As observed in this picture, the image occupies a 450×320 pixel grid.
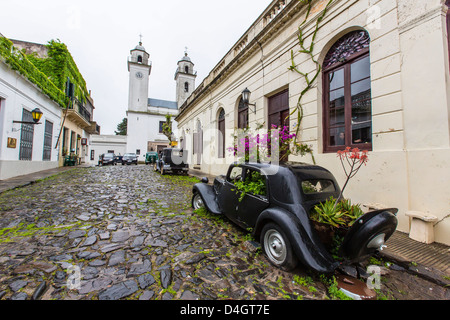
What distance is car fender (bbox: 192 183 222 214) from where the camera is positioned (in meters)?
3.98

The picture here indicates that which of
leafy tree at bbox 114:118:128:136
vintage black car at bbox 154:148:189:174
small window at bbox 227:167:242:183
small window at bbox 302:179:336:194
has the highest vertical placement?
leafy tree at bbox 114:118:128:136

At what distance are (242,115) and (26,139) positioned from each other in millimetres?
11167

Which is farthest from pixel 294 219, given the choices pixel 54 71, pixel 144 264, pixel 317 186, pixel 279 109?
pixel 54 71

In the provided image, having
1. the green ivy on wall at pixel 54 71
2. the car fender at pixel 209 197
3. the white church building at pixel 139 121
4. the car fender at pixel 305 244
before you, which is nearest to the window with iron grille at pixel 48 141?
the green ivy on wall at pixel 54 71

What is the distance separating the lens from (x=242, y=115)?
9367 mm

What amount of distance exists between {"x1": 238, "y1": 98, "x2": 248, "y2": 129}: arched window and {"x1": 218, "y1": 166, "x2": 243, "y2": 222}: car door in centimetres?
541

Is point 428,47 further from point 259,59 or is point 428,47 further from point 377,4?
point 259,59

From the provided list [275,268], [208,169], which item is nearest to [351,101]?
[275,268]

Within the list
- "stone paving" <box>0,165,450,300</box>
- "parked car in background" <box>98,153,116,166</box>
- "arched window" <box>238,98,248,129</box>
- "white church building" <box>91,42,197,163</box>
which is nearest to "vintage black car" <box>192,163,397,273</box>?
"stone paving" <box>0,165,450,300</box>

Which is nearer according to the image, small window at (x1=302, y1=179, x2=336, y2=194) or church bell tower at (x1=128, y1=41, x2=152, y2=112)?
small window at (x1=302, y1=179, x2=336, y2=194)

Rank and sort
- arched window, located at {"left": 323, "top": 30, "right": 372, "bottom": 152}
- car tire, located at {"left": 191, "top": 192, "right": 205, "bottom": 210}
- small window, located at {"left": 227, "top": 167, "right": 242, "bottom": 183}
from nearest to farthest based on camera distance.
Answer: small window, located at {"left": 227, "top": 167, "right": 242, "bottom": 183}, arched window, located at {"left": 323, "top": 30, "right": 372, "bottom": 152}, car tire, located at {"left": 191, "top": 192, "right": 205, "bottom": 210}

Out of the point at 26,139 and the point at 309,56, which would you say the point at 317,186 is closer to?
the point at 309,56

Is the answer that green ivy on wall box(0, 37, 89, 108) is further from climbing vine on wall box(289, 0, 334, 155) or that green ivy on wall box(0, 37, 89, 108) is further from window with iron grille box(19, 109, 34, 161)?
climbing vine on wall box(289, 0, 334, 155)

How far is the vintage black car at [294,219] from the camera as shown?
2008 mm
